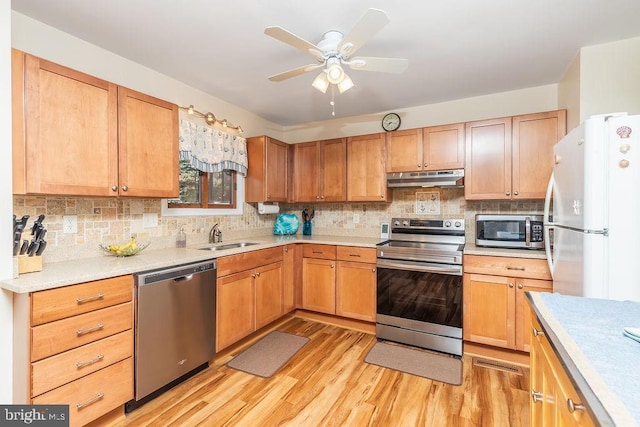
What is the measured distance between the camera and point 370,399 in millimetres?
1991

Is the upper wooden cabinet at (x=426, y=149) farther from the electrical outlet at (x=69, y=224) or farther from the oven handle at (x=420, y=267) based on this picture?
the electrical outlet at (x=69, y=224)

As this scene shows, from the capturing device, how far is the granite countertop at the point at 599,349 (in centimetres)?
56

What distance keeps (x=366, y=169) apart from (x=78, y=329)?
277 centimetres

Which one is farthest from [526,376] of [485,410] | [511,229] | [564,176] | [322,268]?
[322,268]

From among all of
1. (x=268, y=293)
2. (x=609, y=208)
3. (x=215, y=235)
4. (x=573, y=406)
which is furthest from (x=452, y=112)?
(x=573, y=406)

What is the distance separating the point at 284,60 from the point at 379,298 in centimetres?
231

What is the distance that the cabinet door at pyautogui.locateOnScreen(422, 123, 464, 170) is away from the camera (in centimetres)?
287

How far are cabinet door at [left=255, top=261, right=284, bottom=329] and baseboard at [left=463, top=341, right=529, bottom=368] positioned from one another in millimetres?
1826

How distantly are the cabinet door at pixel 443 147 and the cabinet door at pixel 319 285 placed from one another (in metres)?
1.48

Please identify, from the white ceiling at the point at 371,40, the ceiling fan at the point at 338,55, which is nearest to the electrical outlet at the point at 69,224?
the white ceiling at the point at 371,40

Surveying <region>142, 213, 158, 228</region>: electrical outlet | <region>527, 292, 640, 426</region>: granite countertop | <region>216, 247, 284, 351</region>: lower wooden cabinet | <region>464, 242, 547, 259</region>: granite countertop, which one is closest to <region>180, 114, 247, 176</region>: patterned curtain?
<region>142, 213, 158, 228</region>: electrical outlet

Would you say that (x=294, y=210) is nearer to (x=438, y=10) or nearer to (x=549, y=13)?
(x=438, y=10)

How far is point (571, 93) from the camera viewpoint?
2.40 meters

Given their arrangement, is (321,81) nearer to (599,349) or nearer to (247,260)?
(247,260)
